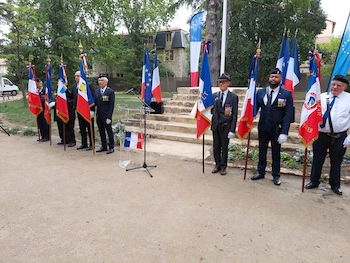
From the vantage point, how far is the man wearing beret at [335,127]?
375 cm

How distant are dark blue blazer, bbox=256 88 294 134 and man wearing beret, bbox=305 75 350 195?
0.47m

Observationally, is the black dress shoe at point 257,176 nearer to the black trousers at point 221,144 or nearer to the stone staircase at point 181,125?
the black trousers at point 221,144

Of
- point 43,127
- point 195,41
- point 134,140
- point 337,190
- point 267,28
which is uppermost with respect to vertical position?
point 267,28

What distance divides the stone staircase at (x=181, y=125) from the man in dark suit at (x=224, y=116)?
1578mm

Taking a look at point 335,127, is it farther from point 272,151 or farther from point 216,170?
point 216,170

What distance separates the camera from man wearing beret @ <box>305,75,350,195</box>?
3752mm

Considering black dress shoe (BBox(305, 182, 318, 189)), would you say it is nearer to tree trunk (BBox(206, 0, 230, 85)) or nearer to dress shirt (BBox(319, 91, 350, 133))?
dress shirt (BBox(319, 91, 350, 133))

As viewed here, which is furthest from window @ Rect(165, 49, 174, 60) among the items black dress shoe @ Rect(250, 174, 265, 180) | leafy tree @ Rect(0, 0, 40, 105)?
black dress shoe @ Rect(250, 174, 265, 180)

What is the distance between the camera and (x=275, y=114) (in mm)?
4156

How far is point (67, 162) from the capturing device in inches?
211

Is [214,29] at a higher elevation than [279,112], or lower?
higher

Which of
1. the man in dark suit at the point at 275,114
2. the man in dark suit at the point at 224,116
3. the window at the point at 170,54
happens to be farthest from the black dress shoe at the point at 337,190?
the window at the point at 170,54

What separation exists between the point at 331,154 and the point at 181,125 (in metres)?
4.17

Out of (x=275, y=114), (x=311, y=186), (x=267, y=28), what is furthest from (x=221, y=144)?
(x=267, y=28)
